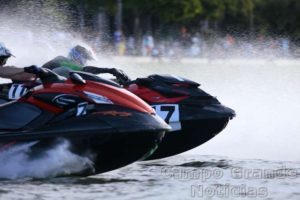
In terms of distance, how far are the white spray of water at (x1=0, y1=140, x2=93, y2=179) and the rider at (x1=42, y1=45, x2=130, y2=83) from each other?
1.66 m

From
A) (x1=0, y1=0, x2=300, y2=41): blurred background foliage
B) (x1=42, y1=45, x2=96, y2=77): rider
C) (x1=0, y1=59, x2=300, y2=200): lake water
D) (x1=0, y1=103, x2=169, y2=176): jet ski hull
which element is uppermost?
(x1=0, y1=0, x2=300, y2=41): blurred background foliage

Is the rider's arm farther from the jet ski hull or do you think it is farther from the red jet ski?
the jet ski hull

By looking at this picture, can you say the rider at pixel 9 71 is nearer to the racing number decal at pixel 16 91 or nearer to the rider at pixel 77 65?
the racing number decal at pixel 16 91

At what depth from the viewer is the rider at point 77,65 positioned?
376 inches

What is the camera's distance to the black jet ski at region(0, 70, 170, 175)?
7.76 m

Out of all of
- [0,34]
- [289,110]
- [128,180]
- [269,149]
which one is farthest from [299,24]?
[128,180]

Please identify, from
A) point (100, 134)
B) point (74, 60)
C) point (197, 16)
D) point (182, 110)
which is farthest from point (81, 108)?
point (197, 16)

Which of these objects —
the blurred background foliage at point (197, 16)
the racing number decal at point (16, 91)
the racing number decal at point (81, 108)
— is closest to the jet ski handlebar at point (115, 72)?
the racing number decal at point (16, 91)

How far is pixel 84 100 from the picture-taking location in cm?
796

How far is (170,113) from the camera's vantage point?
9.23 m

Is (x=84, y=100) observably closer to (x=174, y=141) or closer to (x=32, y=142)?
(x=32, y=142)

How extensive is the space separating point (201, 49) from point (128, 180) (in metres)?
25.1

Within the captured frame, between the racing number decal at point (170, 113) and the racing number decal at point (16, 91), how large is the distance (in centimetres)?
140

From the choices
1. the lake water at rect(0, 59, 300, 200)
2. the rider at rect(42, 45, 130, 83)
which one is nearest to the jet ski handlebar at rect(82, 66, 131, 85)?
the rider at rect(42, 45, 130, 83)
